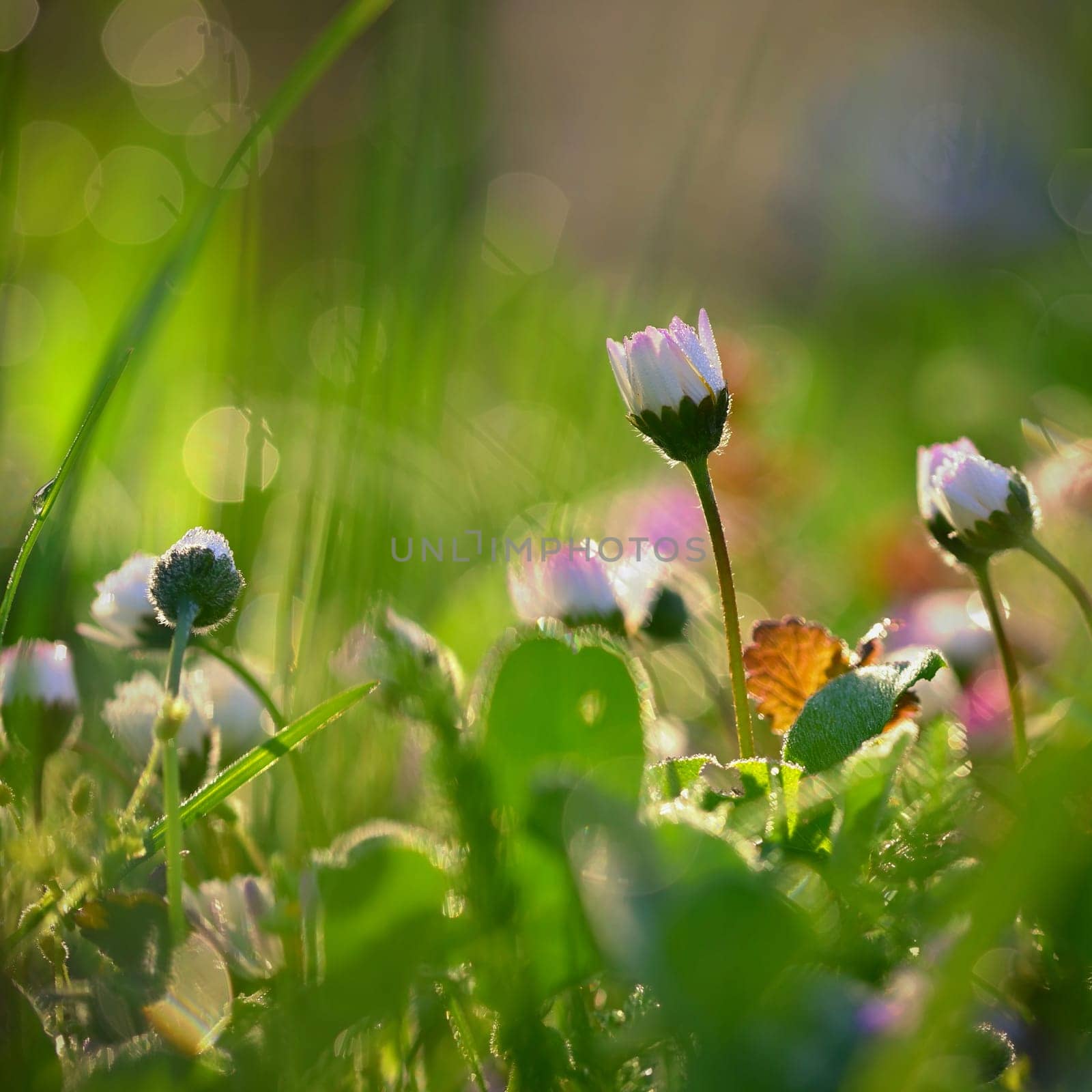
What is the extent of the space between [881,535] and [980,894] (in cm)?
80

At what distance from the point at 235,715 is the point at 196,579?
6.4 inches

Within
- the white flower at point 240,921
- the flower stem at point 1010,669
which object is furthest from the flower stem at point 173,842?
the flower stem at point 1010,669

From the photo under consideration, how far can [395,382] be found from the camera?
0.85 metres

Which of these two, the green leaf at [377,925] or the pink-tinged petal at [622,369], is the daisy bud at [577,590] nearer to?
the pink-tinged petal at [622,369]

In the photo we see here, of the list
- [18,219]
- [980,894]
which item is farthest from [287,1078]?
[18,219]

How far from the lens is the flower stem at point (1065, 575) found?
1.76 ft

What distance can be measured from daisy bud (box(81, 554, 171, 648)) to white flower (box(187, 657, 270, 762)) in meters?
0.04

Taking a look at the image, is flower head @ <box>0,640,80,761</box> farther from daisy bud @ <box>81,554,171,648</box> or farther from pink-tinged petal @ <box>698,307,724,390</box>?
pink-tinged petal @ <box>698,307,724,390</box>

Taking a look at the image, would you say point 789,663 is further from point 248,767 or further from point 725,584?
point 248,767

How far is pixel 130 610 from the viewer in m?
0.60

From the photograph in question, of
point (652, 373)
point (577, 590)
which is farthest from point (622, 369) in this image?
point (577, 590)

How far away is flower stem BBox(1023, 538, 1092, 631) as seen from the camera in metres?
0.54

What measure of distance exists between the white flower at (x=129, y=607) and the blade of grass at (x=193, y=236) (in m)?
0.04

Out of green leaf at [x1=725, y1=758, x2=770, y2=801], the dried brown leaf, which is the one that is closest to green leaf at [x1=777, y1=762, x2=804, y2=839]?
green leaf at [x1=725, y1=758, x2=770, y2=801]
